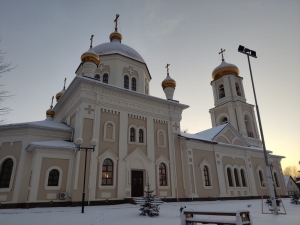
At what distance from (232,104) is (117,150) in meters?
17.8

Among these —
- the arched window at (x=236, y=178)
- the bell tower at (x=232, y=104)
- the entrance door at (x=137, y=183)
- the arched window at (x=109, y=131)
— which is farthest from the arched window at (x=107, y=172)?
the bell tower at (x=232, y=104)

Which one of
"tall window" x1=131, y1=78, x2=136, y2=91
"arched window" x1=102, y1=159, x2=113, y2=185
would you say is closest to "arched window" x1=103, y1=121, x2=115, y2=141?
"arched window" x1=102, y1=159, x2=113, y2=185

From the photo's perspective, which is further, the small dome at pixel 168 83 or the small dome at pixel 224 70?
the small dome at pixel 224 70

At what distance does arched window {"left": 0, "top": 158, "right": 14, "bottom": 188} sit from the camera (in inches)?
525

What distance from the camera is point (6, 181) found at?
13.4 m

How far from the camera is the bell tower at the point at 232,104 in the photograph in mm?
27016

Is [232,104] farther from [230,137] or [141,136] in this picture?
[141,136]

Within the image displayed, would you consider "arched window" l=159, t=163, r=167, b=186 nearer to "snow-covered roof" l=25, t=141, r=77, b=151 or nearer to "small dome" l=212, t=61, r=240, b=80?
"snow-covered roof" l=25, t=141, r=77, b=151

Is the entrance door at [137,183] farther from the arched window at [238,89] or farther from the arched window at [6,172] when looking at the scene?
the arched window at [238,89]

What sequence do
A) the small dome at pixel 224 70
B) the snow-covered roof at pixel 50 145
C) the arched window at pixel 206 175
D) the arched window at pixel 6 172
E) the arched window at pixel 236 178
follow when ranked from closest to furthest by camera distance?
the snow-covered roof at pixel 50 145 < the arched window at pixel 6 172 < the arched window at pixel 206 175 < the arched window at pixel 236 178 < the small dome at pixel 224 70

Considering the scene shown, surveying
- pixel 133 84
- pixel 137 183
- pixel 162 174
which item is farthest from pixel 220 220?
pixel 133 84

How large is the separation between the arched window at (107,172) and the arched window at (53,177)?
278cm

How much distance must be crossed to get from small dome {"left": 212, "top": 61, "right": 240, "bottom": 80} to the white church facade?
27.9ft

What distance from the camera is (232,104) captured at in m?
27.3
